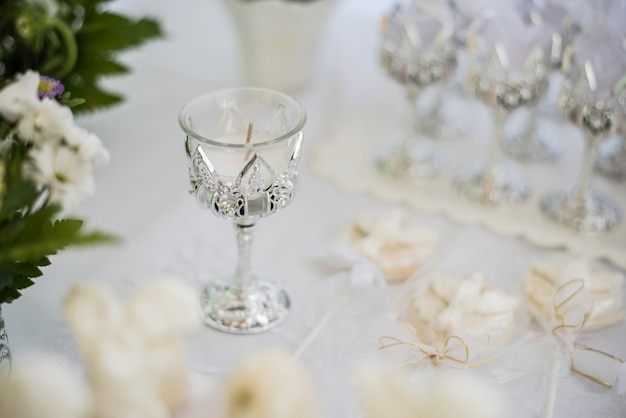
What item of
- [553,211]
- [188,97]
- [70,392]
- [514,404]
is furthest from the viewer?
[188,97]

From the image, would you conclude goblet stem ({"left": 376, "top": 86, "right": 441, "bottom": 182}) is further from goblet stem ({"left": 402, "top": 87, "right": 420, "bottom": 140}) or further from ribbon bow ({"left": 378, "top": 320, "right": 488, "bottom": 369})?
ribbon bow ({"left": 378, "top": 320, "right": 488, "bottom": 369})

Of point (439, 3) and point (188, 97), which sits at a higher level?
point (439, 3)

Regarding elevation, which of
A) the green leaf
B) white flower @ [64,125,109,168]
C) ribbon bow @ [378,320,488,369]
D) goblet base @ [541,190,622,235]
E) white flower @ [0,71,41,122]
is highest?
white flower @ [0,71,41,122]

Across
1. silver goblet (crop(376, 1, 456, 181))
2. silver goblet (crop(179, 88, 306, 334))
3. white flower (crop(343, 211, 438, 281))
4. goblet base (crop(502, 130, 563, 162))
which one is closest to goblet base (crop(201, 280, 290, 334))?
silver goblet (crop(179, 88, 306, 334))

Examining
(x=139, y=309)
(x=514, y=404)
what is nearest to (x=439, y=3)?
(x=514, y=404)

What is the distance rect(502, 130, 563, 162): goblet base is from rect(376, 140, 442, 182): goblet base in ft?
0.39

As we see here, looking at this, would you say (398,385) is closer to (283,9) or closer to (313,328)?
(313,328)

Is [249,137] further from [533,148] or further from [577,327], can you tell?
[533,148]

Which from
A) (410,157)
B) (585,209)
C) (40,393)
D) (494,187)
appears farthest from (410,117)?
(40,393)

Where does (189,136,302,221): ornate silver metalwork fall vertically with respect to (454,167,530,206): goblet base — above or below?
above

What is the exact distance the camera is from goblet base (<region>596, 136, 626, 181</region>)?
3.32 ft

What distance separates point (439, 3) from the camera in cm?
98

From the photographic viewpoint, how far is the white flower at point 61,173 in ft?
1.63

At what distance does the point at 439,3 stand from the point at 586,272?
45 centimetres
